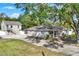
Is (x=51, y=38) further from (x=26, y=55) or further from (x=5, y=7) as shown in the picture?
(x=5, y=7)

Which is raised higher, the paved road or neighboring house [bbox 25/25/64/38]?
neighboring house [bbox 25/25/64/38]

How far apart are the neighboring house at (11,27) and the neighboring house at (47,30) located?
3.6 inches

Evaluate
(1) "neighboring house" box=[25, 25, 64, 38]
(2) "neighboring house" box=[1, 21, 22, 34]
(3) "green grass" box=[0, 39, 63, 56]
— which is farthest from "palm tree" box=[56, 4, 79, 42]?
(2) "neighboring house" box=[1, 21, 22, 34]

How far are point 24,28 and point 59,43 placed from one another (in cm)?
38

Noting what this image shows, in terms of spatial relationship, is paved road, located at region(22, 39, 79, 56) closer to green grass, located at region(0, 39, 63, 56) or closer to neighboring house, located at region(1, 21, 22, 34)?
green grass, located at region(0, 39, 63, 56)

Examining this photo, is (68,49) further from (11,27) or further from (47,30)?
(11,27)

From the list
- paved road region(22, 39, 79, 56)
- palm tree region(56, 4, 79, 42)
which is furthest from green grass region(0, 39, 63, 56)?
palm tree region(56, 4, 79, 42)

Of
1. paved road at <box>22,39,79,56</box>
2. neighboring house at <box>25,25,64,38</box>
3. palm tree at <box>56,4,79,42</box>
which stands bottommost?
paved road at <box>22,39,79,56</box>

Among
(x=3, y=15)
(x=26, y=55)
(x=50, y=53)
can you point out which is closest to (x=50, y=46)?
(x=50, y=53)

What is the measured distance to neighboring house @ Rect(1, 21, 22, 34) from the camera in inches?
107

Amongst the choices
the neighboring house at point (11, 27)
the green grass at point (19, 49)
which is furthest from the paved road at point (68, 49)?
the neighboring house at point (11, 27)

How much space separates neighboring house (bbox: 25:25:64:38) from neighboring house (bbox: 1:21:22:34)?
0.30 feet

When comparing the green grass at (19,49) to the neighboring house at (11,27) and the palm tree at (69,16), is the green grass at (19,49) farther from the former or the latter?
the palm tree at (69,16)

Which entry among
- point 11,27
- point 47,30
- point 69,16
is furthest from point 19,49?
point 69,16
